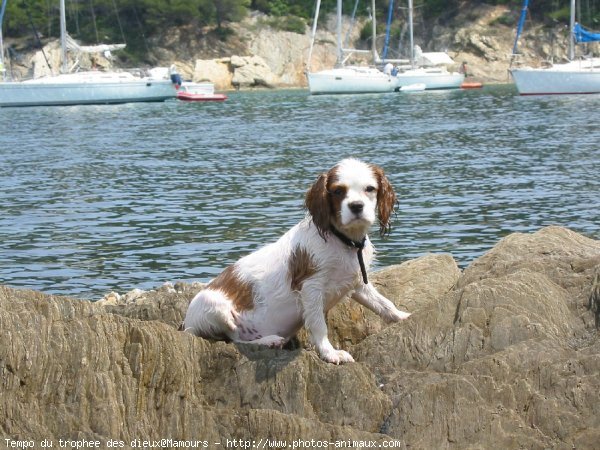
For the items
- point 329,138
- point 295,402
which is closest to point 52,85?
point 329,138

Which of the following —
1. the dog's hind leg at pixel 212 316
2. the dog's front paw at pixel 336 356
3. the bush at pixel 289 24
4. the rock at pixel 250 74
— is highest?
the dog's hind leg at pixel 212 316

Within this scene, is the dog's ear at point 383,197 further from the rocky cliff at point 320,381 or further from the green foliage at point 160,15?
the green foliage at point 160,15

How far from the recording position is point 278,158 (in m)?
30.7

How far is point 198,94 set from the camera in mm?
69938

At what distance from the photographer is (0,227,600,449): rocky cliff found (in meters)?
5.60

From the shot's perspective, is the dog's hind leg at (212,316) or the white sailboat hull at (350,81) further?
the white sailboat hull at (350,81)

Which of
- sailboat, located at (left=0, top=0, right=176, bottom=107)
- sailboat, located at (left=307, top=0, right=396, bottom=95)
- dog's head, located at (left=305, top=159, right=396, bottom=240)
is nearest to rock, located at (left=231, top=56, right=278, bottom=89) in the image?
sailboat, located at (left=307, top=0, right=396, bottom=95)

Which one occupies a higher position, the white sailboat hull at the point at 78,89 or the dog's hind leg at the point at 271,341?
the dog's hind leg at the point at 271,341

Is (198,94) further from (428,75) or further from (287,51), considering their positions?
(287,51)

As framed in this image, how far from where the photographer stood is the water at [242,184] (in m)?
16.3

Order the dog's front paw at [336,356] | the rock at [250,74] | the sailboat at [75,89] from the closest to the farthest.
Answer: the dog's front paw at [336,356] < the sailboat at [75,89] < the rock at [250,74]

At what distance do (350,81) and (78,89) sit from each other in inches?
726

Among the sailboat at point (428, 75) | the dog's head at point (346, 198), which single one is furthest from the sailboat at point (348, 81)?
the dog's head at point (346, 198)

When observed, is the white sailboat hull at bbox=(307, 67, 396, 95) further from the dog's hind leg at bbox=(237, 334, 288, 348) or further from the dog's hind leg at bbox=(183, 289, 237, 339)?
the dog's hind leg at bbox=(237, 334, 288, 348)
